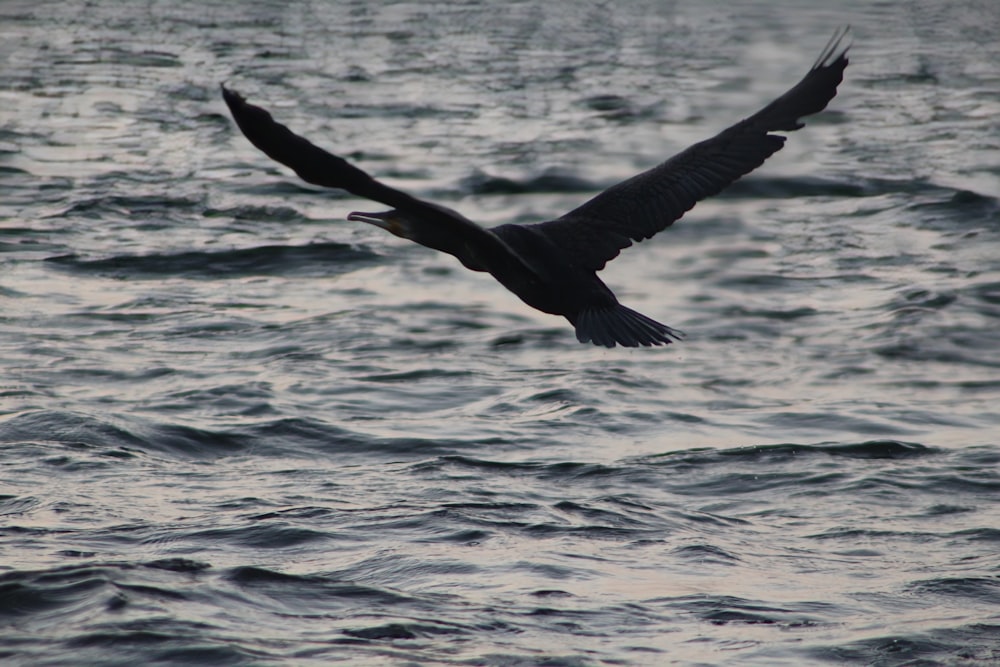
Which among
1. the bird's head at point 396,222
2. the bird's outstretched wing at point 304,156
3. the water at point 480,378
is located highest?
the bird's outstretched wing at point 304,156

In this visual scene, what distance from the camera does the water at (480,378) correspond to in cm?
652

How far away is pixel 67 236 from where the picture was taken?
12227 mm

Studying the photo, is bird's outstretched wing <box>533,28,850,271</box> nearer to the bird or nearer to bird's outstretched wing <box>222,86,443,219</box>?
the bird

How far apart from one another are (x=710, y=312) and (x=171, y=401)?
3.97 m

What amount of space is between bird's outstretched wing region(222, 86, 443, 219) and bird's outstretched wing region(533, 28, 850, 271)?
2066mm

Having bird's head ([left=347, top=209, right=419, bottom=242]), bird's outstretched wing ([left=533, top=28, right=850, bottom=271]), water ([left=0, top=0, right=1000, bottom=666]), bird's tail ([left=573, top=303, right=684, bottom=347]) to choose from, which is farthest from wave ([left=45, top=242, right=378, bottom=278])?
bird's head ([left=347, top=209, right=419, bottom=242])

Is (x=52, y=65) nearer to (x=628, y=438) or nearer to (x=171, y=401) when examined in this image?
(x=171, y=401)

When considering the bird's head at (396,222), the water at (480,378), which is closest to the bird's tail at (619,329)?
the bird's head at (396,222)

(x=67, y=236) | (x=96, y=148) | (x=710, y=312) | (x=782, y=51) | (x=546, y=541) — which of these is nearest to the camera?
(x=546, y=541)

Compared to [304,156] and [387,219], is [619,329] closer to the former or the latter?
[387,219]

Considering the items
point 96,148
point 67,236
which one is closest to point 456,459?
point 67,236

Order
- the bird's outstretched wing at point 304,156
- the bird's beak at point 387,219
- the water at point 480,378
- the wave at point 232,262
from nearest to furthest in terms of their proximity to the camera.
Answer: the bird's outstretched wing at point 304,156
the bird's beak at point 387,219
the water at point 480,378
the wave at point 232,262

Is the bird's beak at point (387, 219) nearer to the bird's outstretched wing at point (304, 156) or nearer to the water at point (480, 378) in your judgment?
the bird's outstretched wing at point (304, 156)

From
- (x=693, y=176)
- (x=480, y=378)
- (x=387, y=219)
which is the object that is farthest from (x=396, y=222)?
(x=480, y=378)
